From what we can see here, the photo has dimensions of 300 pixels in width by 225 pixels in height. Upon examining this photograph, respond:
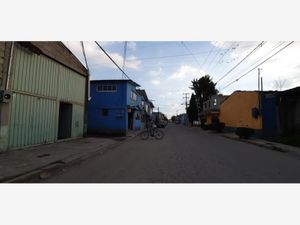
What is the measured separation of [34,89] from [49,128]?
250cm

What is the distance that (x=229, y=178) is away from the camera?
A: 618 centimetres

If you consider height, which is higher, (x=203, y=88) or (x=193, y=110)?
(x=203, y=88)

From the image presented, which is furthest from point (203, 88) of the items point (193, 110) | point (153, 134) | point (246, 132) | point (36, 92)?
point (36, 92)

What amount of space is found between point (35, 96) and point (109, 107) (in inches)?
527

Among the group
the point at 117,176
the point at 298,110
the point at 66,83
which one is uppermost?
the point at 66,83

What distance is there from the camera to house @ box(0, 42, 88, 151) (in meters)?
→ 10.0

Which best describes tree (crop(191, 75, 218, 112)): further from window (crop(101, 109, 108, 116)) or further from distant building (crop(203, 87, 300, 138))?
window (crop(101, 109, 108, 116))

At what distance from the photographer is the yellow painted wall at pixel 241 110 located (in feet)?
78.0

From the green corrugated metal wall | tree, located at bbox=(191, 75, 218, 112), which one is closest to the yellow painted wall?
the green corrugated metal wall

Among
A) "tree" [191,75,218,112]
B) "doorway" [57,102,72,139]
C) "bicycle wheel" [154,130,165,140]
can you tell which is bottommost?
"bicycle wheel" [154,130,165,140]

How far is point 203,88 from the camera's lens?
5584 centimetres

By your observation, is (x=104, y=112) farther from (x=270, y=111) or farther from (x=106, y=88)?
(x=270, y=111)

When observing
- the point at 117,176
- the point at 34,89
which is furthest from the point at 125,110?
the point at 117,176

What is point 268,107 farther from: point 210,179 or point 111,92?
point 210,179
